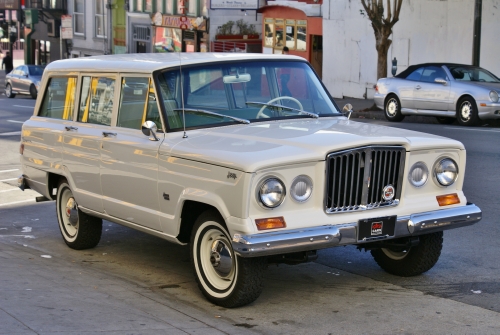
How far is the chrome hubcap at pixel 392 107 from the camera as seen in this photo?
23188 mm

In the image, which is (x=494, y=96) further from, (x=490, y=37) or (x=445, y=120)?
(x=490, y=37)

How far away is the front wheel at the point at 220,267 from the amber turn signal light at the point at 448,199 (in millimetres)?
1530

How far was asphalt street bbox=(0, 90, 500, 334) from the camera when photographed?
5.94 metres

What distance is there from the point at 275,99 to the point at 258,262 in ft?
6.00

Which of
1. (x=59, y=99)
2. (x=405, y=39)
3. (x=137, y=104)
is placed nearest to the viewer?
(x=137, y=104)

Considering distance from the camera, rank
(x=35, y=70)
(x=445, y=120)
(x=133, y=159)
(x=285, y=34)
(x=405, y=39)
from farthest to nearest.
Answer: (x=35, y=70), (x=285, y=34), (x=405, y=39), (x=445, y=120), (x=133, y=159)

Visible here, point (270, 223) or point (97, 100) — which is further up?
point (97, 100)

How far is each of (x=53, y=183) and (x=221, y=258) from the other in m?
3.19

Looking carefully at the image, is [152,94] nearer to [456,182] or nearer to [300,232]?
[300,232]

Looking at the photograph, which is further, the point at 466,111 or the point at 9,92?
the point at 9,92

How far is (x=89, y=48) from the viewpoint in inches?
2064

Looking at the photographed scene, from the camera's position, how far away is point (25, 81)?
122 feet

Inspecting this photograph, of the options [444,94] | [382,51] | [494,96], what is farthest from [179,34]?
[494,96]

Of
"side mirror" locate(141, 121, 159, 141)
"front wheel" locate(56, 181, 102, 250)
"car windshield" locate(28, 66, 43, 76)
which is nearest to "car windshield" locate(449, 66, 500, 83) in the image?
"front wheel" locate(56, 181, 102, 250)
